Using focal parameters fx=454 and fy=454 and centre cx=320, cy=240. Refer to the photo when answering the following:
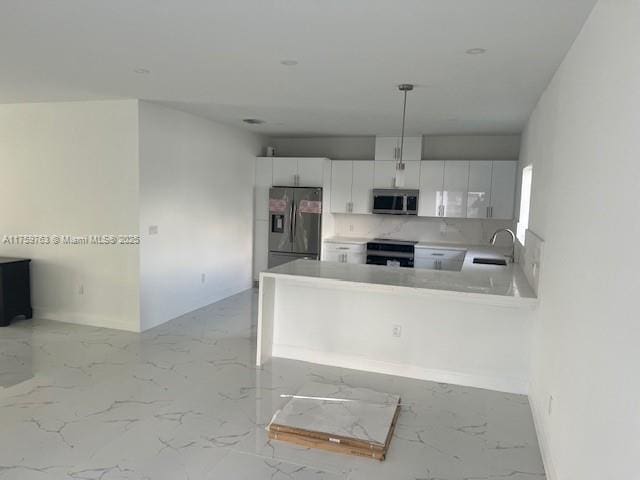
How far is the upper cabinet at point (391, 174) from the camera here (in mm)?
6703

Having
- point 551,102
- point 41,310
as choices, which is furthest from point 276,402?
point 41,310

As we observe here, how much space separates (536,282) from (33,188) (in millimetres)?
5339

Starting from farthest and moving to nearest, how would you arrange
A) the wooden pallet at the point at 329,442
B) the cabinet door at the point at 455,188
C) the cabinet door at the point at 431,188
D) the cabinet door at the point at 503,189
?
1. the cabinet door at the point at 431,188
2. the cabinet door at the point at 455,188
3. the cabinet door at the point at 503,189
4. the wooden pallet at the point at 329,442

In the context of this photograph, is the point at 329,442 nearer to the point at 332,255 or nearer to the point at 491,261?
the point at 491,261

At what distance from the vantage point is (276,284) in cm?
435

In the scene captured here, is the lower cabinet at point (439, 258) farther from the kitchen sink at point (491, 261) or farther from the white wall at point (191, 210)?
the white wall at point (191, 210)

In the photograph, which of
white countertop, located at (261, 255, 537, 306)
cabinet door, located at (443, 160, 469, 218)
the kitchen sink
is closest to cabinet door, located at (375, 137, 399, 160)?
cabinet door, located at (443, 160, 469, 218)

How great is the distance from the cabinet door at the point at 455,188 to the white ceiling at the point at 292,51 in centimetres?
157

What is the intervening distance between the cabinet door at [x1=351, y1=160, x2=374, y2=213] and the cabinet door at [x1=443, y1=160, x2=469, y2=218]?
1122 millimetres

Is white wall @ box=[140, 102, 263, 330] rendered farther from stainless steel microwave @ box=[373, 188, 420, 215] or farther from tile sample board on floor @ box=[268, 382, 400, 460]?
tile sample board on floor @ box=[268, 382, 400, 460]

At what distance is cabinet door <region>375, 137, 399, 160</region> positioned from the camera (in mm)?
6812

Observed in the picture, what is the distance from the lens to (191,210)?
5699 millimetres

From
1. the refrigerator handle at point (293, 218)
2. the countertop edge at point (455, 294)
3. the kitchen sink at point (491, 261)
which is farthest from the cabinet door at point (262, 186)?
the countertop edge at point (455, 294)

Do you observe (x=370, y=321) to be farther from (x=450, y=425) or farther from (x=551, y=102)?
(x=551, y=102)
